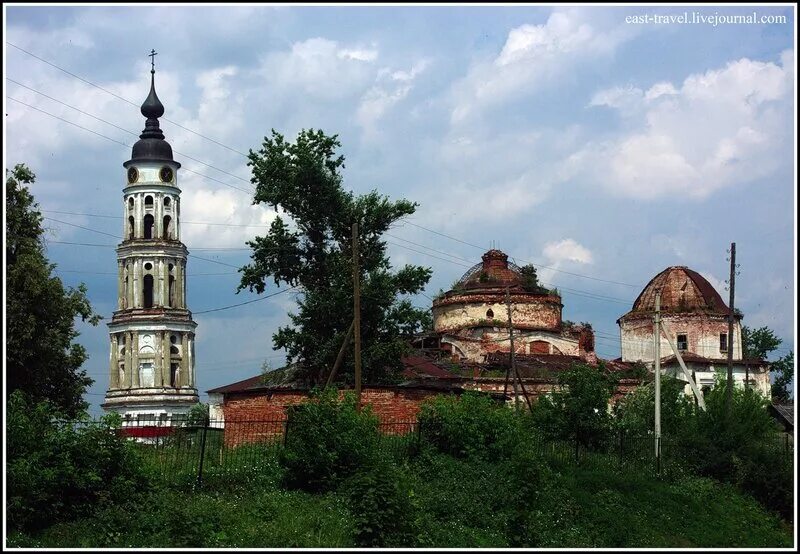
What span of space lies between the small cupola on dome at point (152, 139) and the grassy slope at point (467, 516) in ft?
115

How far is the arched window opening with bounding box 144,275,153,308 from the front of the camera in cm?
5641

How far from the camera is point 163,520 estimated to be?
18703mm

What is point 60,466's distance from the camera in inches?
755

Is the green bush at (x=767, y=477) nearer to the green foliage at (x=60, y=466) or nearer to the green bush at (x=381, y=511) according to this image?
the green bush at (x=381, y=511)

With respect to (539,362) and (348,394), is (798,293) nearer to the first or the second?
(348,394)

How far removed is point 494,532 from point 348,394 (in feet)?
15.7

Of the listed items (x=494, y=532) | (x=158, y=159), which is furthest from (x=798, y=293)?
(x=158, y=159)

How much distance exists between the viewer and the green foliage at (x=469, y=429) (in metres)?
25.9

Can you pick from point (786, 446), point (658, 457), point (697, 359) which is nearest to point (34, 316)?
point (658, 457)

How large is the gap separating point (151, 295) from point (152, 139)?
296 inches

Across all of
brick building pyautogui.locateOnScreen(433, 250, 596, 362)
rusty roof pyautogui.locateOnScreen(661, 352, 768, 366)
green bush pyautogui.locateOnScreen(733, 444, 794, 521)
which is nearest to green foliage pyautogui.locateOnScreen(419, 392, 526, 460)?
green bush pyautogui.locateOnScreen(733, 444, 794, 521)

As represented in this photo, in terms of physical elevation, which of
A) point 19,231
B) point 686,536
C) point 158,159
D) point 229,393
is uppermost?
point 158,159

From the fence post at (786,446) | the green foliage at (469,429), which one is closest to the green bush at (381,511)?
the green foliage at (469,429)

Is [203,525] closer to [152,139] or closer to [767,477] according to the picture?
[767,477]
